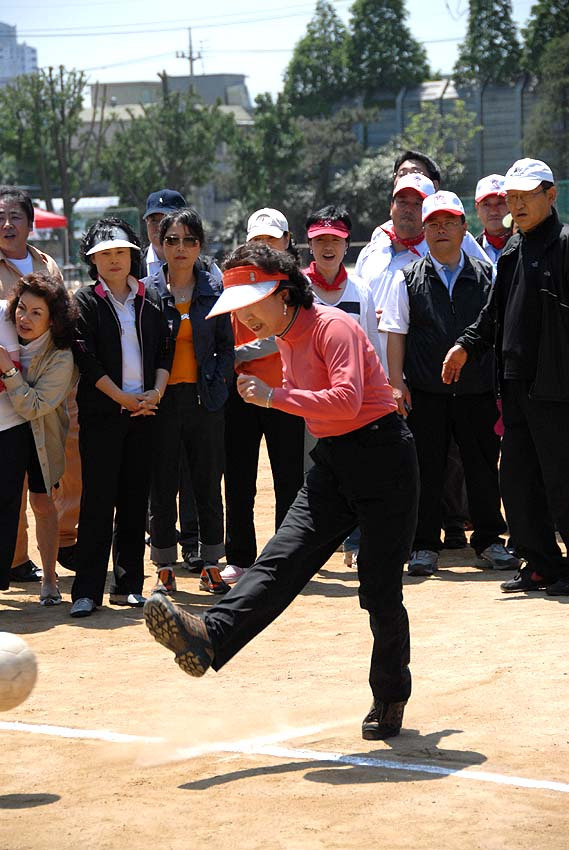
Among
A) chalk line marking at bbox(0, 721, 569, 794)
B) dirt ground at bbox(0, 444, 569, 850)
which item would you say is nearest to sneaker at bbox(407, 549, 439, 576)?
dirt ground at bbox(0, 444, 569, 850)

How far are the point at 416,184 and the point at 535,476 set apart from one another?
2.36 meters

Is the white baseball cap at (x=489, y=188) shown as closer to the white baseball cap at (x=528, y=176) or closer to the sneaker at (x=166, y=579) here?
the white baseball cap at (x=528, y=176)

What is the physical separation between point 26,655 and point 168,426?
328 cm

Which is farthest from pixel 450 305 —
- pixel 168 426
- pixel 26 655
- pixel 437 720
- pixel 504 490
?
pixel 26 655

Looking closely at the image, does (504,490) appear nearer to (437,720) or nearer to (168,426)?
(168,426)

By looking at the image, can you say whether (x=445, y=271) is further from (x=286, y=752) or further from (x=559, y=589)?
(x=286, y=752)

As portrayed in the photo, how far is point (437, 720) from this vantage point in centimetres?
569

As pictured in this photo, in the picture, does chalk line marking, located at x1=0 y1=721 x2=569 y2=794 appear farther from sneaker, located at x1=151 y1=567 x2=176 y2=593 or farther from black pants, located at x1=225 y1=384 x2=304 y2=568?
black pants, located at x1=225 y1=384 x2=304 y2=568

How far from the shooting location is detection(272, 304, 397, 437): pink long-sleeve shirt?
507 centimetres

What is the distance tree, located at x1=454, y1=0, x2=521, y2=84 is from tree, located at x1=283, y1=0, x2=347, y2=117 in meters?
14.5

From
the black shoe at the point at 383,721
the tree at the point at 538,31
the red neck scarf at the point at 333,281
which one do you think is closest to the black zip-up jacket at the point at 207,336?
the red neck scarf at the point at 333,281

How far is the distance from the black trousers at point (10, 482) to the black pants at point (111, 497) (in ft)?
1.17

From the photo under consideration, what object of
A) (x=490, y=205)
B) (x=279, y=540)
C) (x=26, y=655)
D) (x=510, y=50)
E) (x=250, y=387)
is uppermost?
(x=510, y=50)

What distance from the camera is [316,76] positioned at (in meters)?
109
